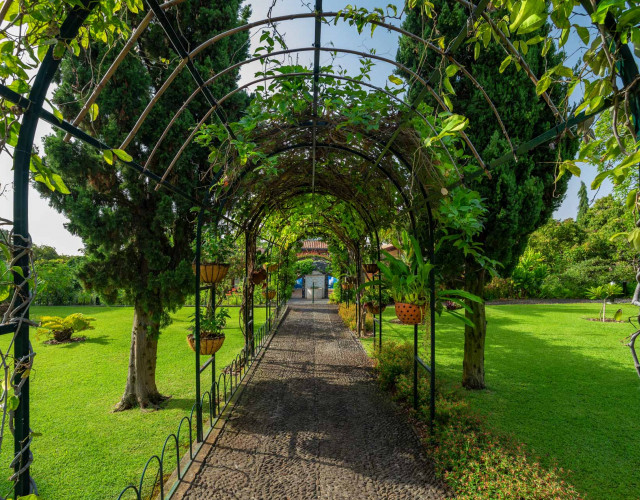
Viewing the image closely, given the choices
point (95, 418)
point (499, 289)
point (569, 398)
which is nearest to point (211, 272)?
point (95, 418)

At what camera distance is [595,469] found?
3.18 meters

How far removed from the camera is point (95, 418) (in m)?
4.43

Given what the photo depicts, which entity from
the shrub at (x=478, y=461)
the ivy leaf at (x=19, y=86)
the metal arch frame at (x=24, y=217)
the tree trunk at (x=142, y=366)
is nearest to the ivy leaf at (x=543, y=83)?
the metal arch frame at (x=24, y=217)

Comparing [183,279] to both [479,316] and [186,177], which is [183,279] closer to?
[186,177]

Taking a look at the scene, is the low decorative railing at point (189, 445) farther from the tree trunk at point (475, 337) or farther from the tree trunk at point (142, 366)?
the tree trunk at point (475, 337)

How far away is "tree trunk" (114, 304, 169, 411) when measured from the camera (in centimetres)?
457

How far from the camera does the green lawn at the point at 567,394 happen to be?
3.27 meters

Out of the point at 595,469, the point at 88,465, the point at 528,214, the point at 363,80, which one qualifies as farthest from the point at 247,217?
the point at 595,469

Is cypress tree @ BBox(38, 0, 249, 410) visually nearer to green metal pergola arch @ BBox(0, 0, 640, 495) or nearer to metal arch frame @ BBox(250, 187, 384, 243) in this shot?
metal arch frame @ BBox(250, 187, 384, 243)

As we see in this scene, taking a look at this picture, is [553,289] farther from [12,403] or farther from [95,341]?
[12,403]

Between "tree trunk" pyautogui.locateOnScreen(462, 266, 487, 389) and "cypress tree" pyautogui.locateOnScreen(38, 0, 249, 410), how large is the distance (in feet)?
12.1

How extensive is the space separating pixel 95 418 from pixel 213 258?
2641mm

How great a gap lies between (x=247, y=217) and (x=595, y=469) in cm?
490

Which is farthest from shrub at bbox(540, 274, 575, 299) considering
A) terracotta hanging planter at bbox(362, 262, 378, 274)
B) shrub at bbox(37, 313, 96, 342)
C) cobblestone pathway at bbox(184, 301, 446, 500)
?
shrub at bbox(37, 313, 96, 342)
